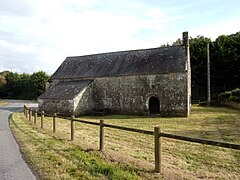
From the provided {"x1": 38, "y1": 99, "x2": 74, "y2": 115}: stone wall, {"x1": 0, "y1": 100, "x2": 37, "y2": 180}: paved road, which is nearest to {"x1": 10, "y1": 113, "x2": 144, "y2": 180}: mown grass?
{"x1": 0, "y1": 100, "x2": 37, "y2": 180}: paved road

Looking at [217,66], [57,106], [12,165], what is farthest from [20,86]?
[12,165]

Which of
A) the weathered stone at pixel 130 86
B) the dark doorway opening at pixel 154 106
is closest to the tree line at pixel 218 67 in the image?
the weathered stone at pixel 130 86

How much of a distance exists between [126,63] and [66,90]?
23.5 feet

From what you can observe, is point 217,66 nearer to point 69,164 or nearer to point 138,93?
point 138,93

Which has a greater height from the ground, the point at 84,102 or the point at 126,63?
the point at 126,63

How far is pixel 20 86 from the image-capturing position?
6347 cm

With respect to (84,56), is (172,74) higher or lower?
lower

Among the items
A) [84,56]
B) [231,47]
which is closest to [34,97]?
[84,56]

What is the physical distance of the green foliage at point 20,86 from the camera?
193 feet

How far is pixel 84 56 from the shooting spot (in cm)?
3416

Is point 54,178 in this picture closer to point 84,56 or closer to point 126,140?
point 126,140

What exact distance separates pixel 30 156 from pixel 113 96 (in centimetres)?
1994

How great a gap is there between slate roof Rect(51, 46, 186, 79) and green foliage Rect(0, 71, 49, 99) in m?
26.7

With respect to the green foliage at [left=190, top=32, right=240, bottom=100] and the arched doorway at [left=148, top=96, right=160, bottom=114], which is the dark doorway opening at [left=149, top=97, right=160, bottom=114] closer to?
the arched doorway at [left=148, top=96, right=160, bottom=114]
